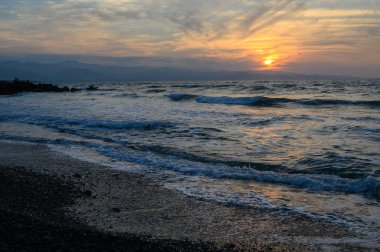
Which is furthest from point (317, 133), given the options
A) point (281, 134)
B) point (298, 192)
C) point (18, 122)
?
point (18, 122)

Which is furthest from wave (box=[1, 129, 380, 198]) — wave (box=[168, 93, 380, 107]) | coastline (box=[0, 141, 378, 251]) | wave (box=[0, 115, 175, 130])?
wave (box=[168, 93, 380, 107])

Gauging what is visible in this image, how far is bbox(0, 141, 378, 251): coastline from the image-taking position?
4.55 m

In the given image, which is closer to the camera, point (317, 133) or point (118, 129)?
point (317, 133)

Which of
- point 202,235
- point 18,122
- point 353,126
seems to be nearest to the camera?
point 202,235

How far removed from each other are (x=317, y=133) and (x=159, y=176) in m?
7.61

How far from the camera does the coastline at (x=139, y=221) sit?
4555mm

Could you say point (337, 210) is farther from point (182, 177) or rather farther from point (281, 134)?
point (281, 134)

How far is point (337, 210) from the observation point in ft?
19.8

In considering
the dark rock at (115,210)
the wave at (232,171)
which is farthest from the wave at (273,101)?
the dark rock at (115,210)

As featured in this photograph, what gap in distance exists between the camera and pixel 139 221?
18.1ft

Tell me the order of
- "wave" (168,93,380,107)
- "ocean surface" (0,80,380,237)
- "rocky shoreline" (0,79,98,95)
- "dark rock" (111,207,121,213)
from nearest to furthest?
"dark rock" (111,207,121,213) < "ocean surface" (0,80,380,237) < "wave" (168,93,380,107) < "rocky shoreline" (0,79,98,95)

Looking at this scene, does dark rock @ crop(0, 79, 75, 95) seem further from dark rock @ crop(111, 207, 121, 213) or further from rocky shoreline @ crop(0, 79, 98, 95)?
dark rock @ crop(111, 207, 121, 213)

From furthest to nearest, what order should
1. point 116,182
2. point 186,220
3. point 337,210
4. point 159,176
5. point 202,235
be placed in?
point 159,176 → point 116,182 → point 337,210 → point 186,220 → point 202,235

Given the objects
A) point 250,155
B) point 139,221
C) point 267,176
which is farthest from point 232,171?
point 139,221
